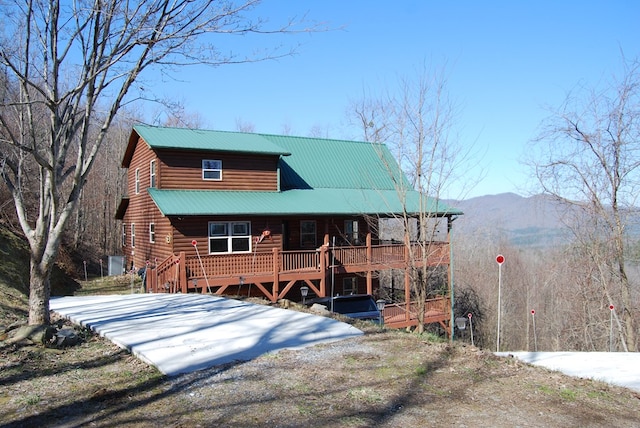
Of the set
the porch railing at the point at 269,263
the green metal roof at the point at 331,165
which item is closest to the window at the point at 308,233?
the green metal roof at the point at 331,165

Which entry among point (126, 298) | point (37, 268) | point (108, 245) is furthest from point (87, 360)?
point (108, 245)

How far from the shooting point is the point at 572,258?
691 inches

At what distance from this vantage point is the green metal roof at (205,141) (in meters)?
18.2

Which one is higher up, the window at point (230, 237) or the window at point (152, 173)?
the window at point (152, 173)

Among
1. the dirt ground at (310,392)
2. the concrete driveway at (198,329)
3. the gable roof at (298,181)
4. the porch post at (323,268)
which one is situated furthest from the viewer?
the porch post at (323,268)

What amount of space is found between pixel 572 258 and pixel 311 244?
10138 millimetres

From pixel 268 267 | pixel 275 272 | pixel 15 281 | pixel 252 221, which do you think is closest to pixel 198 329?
pixel 15 281

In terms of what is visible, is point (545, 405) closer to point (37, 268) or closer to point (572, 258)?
point (37, 268)

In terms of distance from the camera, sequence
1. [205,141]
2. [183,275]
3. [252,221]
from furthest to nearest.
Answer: [205,141] < [252,221] < [183,275]

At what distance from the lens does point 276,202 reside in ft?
62.7

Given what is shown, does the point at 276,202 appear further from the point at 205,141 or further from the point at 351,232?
the point at 351,232

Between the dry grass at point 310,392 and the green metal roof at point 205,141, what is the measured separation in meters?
12.1

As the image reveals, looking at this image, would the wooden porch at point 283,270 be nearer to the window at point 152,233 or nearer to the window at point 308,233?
the window at point 308,233

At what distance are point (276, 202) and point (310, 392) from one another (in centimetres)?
1416
